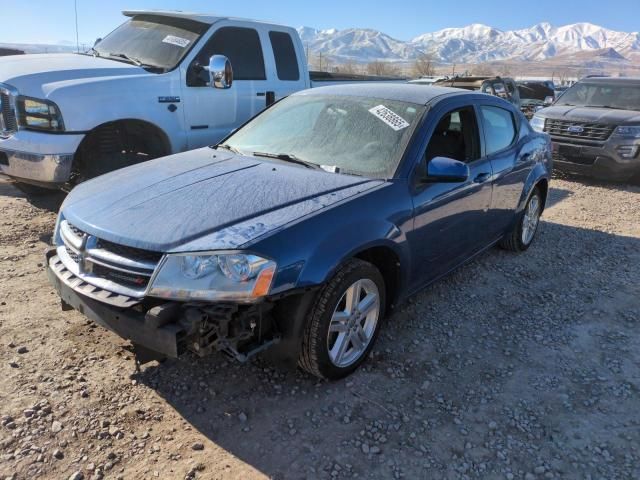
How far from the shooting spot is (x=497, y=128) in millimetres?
4516

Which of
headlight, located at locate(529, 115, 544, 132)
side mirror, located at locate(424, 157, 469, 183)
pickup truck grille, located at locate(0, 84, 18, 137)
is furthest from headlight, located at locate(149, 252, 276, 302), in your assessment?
headlight, located at locate(529, 115, 544, 132)

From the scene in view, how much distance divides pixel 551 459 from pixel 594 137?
7816 mm

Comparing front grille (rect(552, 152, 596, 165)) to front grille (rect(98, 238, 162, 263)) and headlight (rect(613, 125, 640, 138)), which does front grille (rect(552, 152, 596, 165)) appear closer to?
headlight (rect(613, 125, 640, 138))

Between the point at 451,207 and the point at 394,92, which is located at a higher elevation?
the point at 394,92

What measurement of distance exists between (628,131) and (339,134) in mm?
7149

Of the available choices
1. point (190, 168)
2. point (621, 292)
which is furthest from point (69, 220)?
point (621, 292)

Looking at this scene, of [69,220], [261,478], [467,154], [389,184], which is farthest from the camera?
[467,154]

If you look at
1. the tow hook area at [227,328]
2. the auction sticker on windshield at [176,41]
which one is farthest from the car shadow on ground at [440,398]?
the auction sticker on windshield at [176,41]

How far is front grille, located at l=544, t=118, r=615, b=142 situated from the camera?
28.9 ft

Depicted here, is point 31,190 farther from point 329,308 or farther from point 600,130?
point 600,130

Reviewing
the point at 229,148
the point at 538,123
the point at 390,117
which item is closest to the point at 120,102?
the point at 229,148

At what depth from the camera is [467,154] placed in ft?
13.5

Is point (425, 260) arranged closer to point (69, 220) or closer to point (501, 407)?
point (501, 407)

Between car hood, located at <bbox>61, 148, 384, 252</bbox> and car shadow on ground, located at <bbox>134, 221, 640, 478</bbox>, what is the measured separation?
0.95m
